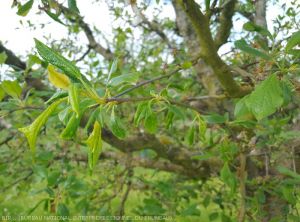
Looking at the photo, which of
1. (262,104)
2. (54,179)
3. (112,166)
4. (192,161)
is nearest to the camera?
(262,104)

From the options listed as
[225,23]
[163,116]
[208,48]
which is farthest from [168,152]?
[208,48]

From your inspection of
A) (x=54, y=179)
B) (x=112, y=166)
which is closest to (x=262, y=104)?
(x=54, y=179)

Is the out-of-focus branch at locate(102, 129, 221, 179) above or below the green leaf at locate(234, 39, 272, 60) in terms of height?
below

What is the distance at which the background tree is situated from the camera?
758mm

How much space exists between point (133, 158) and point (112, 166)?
166mm

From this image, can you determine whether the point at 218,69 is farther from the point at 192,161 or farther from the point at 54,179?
the point at 192,161

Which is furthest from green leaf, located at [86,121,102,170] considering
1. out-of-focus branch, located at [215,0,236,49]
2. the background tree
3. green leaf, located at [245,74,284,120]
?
out-of-focus branch, located at [215,0,236,49]

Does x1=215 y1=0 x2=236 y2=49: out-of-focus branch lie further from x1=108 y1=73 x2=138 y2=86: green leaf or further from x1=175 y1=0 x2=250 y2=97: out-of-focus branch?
x1=108 y1=73 x2=138 y2=86: green leaf

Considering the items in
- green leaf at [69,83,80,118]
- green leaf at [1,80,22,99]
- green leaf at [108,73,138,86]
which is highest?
green leaf at [1,80,22,99]

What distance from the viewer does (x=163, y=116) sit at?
7.13 feet

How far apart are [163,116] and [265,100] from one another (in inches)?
58.6

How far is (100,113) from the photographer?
2.46 ft

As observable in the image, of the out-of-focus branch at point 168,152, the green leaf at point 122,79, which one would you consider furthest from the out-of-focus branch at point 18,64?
the green leaf at point 122,79

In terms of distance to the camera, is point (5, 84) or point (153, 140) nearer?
point (5, 84)
